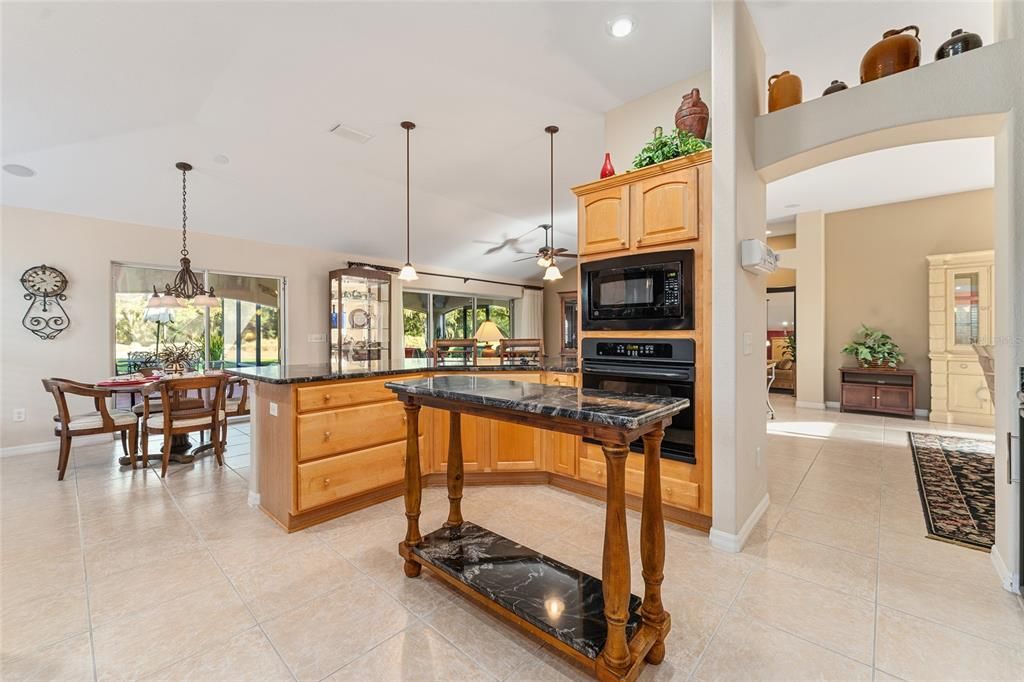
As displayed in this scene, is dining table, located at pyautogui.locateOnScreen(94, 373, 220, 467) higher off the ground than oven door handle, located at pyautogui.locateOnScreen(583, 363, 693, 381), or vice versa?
oven door handle, located at pyautogui.locateOnScreen(583, 363, 693, 381)

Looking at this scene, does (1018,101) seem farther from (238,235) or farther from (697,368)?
(238,235)

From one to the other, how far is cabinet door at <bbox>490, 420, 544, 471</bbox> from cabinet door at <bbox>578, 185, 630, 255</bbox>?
4.66 feet

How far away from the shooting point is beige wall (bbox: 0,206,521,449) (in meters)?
4.13

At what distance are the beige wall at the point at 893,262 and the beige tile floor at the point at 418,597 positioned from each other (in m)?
4.21

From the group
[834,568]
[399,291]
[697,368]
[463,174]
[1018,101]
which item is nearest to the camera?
[1018,101]

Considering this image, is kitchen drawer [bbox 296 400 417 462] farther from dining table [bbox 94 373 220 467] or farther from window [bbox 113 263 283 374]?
window [bbox 113 263 283 374]

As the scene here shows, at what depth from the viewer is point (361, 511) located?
2848mm

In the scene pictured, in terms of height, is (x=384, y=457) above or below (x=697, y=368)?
below

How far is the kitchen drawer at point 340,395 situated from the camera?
100 inches

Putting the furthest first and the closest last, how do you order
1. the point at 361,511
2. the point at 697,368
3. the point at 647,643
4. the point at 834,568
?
1. the point at 361,511
2. the point at 697,368
3. the point at 834,568
4. the point at 647,643

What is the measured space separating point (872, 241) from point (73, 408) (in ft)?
33.6

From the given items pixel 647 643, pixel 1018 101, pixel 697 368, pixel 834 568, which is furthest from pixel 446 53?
pixel 834 568

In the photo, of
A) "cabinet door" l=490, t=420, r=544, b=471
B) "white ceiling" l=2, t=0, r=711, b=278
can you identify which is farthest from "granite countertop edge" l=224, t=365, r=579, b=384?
"white ceiling" l=2, t=0, r=711, b=278

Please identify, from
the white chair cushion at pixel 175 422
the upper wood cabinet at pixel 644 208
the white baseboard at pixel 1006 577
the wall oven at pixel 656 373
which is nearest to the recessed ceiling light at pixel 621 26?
the upper wood cabinet at pixel 644 208
